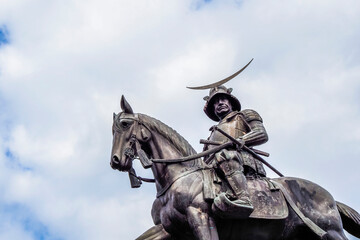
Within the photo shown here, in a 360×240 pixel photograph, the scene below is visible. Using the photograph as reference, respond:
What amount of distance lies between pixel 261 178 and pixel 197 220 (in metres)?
2.03

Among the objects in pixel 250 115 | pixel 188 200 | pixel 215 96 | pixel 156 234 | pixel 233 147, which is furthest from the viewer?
pixel 215 96

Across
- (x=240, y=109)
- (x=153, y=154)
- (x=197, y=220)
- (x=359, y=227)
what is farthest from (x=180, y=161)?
(x=359, y=227)

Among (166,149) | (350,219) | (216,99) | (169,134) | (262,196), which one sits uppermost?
(216,99)

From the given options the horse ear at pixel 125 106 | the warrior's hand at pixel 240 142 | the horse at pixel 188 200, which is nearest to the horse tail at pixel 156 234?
the horse at pixel 188 200

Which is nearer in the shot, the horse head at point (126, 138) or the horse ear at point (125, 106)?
the horse head at point (126, 138)

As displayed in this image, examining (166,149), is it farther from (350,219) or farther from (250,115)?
(350,219)

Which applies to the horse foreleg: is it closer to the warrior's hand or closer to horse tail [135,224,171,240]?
horse tail [135,224,171,240]

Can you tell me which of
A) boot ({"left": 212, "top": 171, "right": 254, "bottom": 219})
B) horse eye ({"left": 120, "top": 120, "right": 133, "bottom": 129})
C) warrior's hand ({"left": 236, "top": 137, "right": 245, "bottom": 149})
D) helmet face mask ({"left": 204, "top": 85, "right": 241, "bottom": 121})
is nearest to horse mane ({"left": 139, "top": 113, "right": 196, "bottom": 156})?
horse eye ({"left": 120, "top": 120, "right": 133, "bottom": 129})

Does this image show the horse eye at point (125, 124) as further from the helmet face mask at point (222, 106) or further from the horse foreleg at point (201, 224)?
the helmet face mask at point (222, 106)

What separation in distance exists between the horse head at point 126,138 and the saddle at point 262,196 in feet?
4.80

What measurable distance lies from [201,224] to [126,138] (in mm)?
2269

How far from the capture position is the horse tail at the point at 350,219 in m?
11.4

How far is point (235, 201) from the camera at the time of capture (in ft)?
31.3

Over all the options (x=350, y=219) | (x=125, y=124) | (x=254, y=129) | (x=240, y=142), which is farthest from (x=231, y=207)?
(x=350, y=219)
